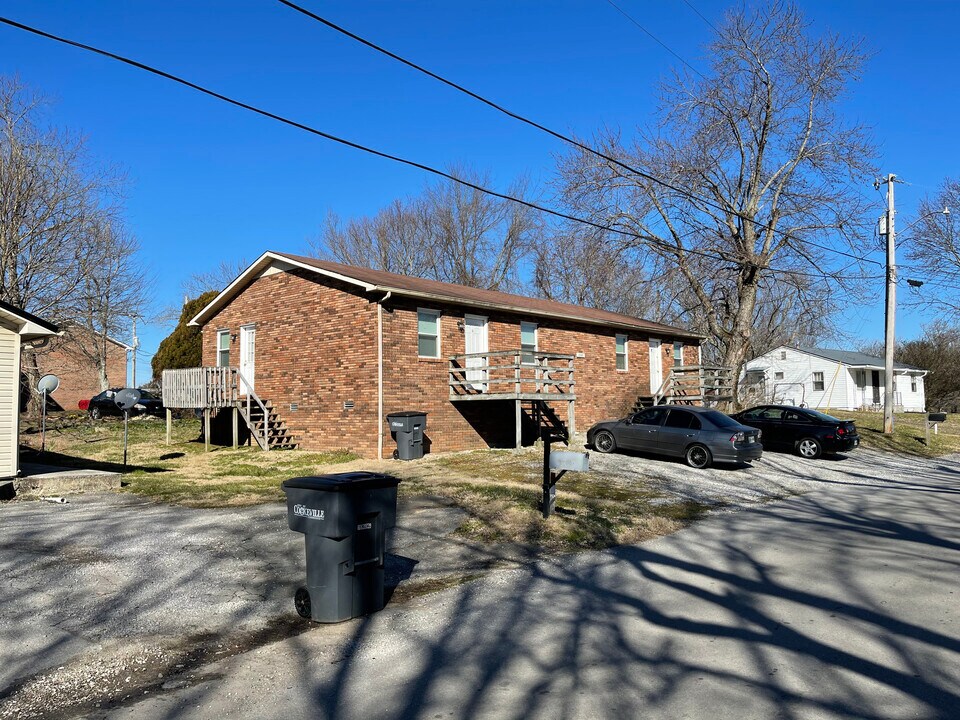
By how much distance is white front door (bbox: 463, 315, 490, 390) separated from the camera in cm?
2011

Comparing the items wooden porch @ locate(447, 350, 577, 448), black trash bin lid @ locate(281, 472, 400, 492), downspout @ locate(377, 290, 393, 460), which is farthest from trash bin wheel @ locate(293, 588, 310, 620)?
wooden porch @ locate(447, 350, 577, 448)

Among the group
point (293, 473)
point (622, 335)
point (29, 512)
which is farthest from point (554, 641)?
point (622, 335)

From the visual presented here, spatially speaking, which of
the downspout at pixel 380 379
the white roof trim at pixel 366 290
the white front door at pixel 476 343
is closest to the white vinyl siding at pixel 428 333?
the white roof trim at pixel 366 290

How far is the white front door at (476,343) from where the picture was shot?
20.1 metres

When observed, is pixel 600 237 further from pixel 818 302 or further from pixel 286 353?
pixel 286 353

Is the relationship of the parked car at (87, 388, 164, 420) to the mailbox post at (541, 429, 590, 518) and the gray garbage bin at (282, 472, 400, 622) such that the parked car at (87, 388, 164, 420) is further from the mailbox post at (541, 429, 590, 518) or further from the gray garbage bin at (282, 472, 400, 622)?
the gray garbage bin at (282, 472, 400, 622)

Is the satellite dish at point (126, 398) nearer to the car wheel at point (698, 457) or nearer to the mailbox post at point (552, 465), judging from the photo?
the mailbox post at point (552, 465)

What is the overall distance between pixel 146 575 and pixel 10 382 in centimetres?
753

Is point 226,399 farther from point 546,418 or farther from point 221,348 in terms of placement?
point 546,418

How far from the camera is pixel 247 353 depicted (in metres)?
22.2

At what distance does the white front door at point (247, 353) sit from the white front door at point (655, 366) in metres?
14.5

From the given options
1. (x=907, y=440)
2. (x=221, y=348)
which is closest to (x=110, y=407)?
(x=221, y=348)

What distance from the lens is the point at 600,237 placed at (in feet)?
96.2

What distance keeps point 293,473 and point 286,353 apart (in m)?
6.24
